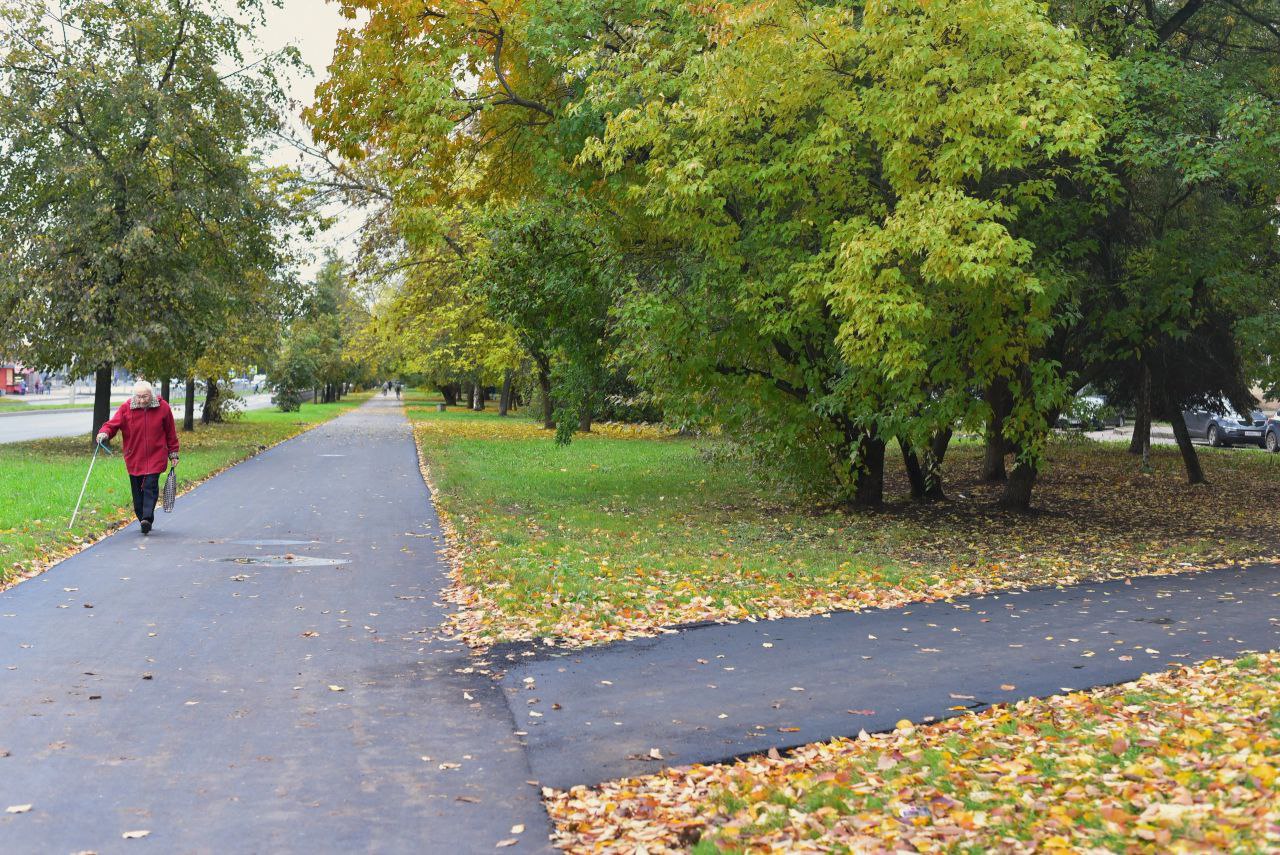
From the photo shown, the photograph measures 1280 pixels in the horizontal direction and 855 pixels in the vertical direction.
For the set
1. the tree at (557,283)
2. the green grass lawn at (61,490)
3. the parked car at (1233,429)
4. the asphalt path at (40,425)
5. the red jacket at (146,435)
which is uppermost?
the tree at (557,283)

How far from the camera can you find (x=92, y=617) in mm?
8359

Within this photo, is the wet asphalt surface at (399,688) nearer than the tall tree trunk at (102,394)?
Yes

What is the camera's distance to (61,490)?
16.2m

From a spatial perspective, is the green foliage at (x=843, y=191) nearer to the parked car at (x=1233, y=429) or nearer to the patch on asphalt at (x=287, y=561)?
the patch on asphalt at (x=287, y=561)

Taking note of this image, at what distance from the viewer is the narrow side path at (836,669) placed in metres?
5.69

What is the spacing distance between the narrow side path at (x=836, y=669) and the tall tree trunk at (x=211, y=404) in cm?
3359

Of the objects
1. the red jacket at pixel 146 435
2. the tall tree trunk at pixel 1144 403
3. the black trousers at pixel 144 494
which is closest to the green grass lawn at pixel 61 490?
the black trousers at pixel 144 494

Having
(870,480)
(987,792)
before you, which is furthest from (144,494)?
(987,792)

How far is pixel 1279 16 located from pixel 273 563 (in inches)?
650

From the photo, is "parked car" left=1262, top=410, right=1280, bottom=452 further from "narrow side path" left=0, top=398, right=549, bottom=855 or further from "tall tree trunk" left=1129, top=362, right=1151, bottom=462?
"narrow side path" left=0, top=398, right=549, bottom=855

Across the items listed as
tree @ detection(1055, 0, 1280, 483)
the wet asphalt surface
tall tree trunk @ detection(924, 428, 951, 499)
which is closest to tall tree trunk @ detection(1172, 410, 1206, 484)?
tree @ detection(1055, 0, 1280, 483)

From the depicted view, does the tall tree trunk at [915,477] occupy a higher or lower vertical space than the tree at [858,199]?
lower

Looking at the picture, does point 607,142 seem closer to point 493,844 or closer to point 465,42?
point 465,42

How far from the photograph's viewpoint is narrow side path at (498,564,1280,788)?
569 centimetres
